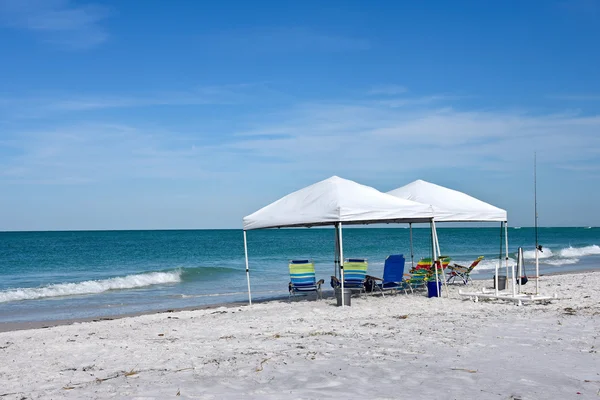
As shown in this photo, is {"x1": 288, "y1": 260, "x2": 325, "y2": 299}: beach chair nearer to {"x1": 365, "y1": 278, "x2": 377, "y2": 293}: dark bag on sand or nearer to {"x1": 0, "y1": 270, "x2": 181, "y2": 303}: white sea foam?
{"x1": 365, "y1": 278, "x2": 377, "y2": 293}: dark bag on sand

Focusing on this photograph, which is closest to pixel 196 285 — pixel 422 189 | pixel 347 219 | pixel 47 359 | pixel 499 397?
pixel 422 189

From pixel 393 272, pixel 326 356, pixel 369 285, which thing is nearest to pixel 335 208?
pixel 393 272

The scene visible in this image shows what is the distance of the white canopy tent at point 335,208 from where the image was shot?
9.45 meters

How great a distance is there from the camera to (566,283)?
1340cm

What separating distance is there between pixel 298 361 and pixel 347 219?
415 cm

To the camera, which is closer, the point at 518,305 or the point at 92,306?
the point at 518,305

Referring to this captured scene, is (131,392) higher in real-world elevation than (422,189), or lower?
lower

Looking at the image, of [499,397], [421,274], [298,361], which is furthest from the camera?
[421,274]

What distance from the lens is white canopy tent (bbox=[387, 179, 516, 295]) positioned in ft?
39.0

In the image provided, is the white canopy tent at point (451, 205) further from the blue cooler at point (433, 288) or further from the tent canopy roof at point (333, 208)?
the tent canopy roof at point (333, 208)

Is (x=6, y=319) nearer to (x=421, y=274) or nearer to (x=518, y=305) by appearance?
(x=421, y=274)

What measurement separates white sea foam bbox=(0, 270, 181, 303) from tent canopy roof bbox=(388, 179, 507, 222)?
33.9ft

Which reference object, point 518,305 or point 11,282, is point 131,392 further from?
point 11,282

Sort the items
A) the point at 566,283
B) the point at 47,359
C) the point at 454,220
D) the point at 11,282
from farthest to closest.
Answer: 1. the point at 11,282
2. the point at 566,283
3. the point at 454,220
4. the point at 47,359
